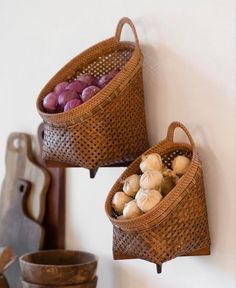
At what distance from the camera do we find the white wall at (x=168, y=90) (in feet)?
3.65

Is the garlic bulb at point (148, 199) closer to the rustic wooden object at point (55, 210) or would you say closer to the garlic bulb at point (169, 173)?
the garlic bulb at point (169, 173)

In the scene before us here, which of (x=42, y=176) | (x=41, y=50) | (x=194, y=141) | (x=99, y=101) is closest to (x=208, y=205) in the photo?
(x=194, y=141)

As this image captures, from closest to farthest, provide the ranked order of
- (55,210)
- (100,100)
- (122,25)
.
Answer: (100,100) < (122,25) < (55,210)

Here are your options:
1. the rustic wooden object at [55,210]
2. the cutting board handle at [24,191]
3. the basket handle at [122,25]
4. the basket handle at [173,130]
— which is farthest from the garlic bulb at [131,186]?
the cutting board handle at [24,191]

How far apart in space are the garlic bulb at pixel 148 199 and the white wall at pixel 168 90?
0.16 m

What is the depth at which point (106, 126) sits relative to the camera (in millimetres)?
1179

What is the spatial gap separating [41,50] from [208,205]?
2.52 ft

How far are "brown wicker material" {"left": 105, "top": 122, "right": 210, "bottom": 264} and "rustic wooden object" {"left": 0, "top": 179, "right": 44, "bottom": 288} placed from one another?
1.84 ft

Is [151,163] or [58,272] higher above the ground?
[151,163]

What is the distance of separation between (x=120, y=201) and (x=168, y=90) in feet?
0.94

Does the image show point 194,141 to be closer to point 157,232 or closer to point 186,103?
point 186,103

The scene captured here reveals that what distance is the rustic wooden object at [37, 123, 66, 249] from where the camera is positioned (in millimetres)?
1609

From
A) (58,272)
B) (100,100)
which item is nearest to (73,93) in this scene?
(100,100)

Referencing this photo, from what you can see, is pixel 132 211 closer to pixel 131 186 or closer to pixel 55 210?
pixel 131 186
